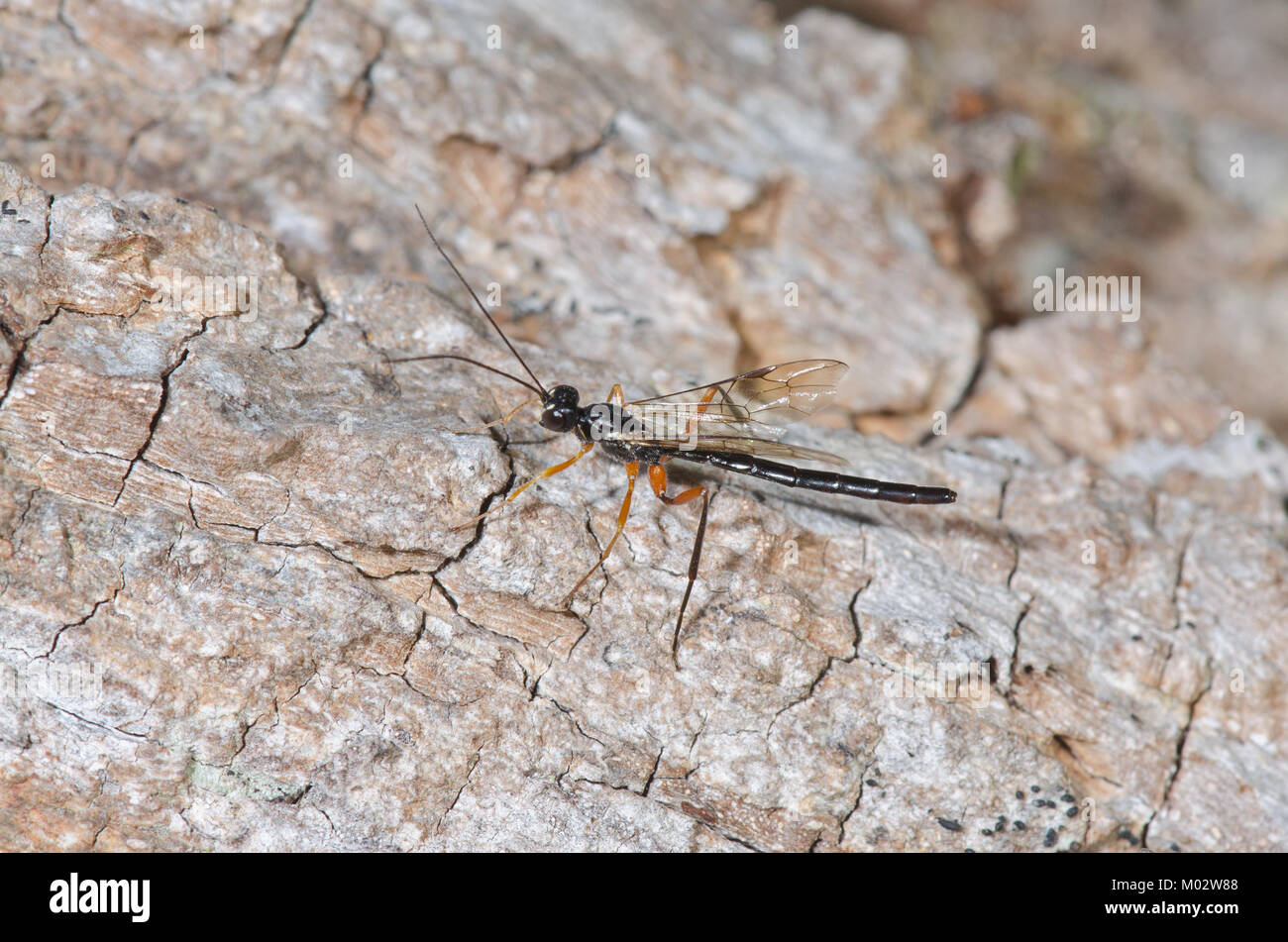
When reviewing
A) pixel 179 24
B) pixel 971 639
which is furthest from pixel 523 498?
pixel 179 24

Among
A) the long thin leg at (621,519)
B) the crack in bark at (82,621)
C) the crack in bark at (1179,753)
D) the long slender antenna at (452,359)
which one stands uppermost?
the long slender antenna at (452,359)

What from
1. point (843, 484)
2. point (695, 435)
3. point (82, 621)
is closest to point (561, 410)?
point (695, 435)

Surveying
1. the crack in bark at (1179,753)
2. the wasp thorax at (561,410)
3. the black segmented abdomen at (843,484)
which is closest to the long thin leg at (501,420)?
the wasp thorax at (561,410)

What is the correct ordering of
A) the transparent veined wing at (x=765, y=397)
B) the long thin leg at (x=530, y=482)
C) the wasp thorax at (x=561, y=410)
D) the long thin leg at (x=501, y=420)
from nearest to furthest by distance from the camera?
the long thin leg at (x=530, y=482)
the long thin leg at (x=501, y=420)
the wasp thorax at (x=561, y=410)
the transparent veined wing at (x=765, y=397)

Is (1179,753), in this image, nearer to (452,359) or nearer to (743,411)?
(743,411)

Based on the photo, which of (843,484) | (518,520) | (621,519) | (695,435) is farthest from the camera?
(695,435)

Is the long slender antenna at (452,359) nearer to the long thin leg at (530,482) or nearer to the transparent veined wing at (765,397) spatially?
the long thin leg at (530,482)
